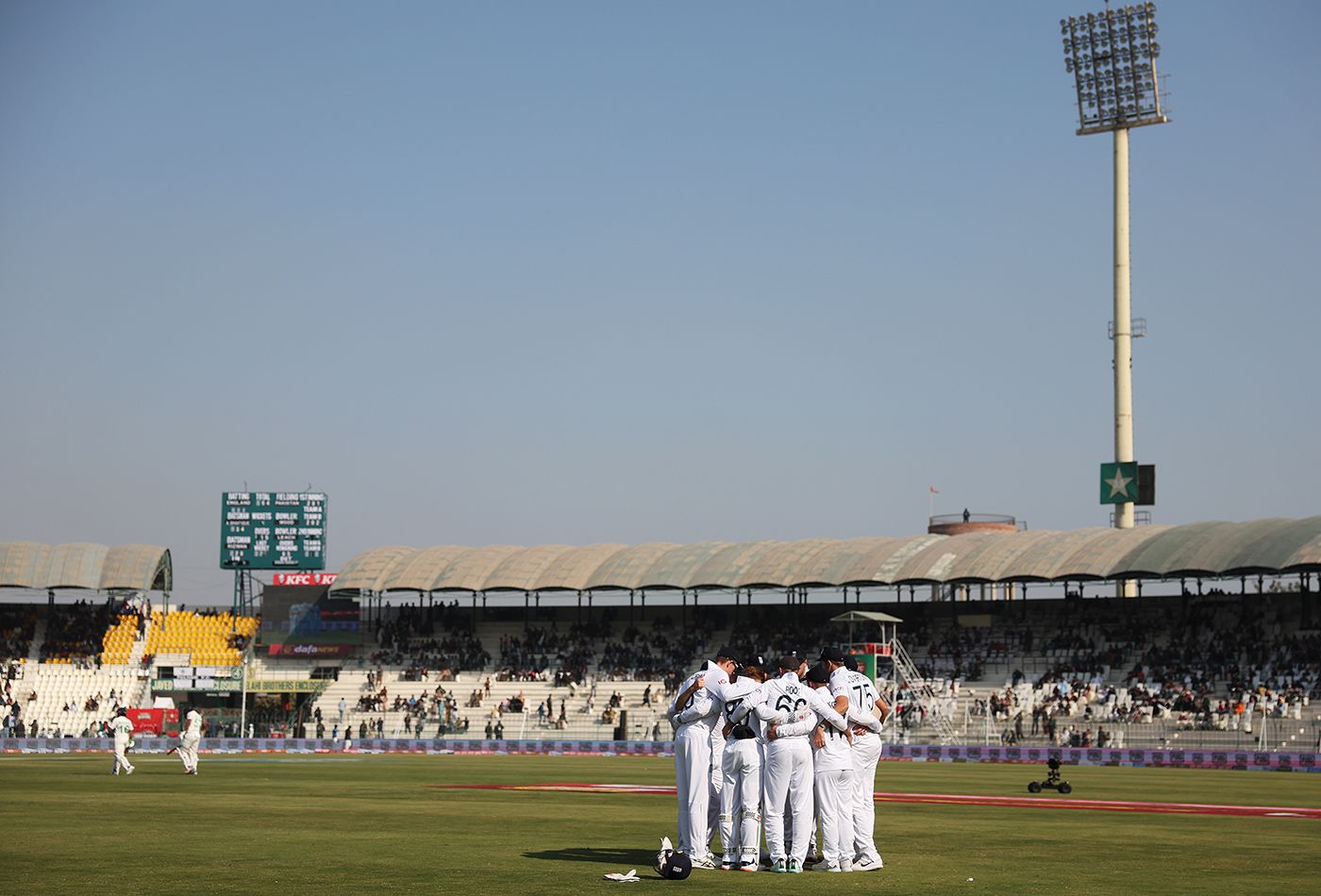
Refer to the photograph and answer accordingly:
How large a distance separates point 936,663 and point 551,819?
4447cm

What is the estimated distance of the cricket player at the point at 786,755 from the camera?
16.5m

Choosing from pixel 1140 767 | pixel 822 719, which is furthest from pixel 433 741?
pixel 822 719

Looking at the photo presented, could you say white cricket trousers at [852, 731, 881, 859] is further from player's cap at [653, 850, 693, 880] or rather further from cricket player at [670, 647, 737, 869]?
player's cap at [653, 850, 693, 880]

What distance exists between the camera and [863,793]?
17203 mm

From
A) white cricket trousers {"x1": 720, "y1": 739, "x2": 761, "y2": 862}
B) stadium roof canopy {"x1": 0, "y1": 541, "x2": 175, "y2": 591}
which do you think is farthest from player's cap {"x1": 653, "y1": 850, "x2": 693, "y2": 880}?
stadium roof canopy {"x1": 0, "y1": 541, "x2": 175, "y2": 591}

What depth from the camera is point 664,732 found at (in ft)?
202

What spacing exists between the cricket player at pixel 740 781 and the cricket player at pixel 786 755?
0.40 feet

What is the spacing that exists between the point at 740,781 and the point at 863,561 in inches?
2083

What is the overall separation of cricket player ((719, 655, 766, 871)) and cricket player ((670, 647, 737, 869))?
17cm

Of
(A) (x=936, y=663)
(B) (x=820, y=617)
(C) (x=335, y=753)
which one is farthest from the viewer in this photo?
(B) (x=820, y=617)

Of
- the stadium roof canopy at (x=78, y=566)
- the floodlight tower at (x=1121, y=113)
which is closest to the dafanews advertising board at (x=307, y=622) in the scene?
the stadium roof canopy at (x=78, y=566)

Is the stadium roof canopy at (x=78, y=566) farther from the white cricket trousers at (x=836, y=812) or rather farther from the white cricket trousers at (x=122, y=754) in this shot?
the white cricket trousers at (x=836, y=812)

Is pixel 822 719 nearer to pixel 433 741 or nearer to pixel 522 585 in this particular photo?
pixel 433 741

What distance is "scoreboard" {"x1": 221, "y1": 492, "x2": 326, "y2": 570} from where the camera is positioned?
279ft
